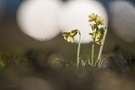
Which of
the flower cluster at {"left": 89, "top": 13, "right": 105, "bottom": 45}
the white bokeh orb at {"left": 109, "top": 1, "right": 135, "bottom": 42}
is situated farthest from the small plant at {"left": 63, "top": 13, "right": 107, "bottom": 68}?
the white bokeh orb at {"left": 109, "top": 1, "right": 135, "bottom": 42}

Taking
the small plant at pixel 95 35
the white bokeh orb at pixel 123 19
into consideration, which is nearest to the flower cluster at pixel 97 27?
the small plant at pixel 95 35

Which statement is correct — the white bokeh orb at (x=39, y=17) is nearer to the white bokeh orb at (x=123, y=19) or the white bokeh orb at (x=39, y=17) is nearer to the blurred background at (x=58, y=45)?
the blurred background at (x=58, y=45)

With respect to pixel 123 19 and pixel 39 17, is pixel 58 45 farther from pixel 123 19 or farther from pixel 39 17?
pixel 123 19

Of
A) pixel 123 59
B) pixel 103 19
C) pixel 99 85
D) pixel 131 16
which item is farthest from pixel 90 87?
pixel 131 16

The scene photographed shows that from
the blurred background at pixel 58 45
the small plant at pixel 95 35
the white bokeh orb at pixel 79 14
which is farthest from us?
the white bokeh orb at pixel 79 14

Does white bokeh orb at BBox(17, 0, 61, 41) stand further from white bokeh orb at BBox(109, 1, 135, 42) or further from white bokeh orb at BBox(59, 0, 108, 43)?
white bokeh orb at BBox(109, 1, 135, 42)

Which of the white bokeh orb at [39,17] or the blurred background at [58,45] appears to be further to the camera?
the white bokeh orb at [39,17]

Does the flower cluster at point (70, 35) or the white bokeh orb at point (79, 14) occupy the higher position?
the white bokeh orb at point (79, 14)
